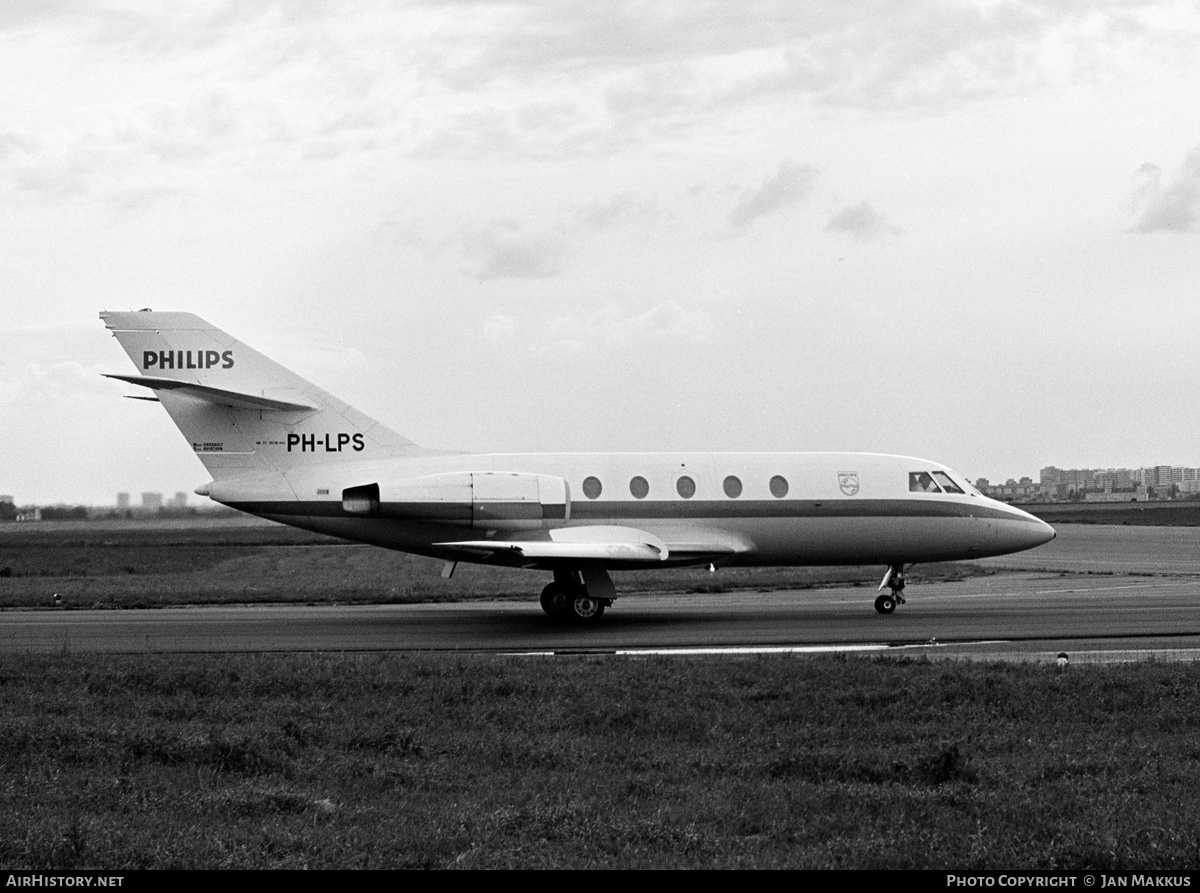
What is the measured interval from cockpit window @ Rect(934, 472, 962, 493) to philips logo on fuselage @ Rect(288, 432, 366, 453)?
11.4 metres

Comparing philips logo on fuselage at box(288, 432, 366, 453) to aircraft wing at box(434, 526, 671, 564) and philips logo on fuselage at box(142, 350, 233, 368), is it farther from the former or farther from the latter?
aircraft wing at box(434, 526, 671, 564)

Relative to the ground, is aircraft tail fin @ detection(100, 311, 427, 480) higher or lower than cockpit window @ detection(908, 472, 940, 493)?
higher

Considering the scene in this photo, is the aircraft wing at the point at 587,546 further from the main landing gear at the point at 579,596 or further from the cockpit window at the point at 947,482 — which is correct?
the cockpit window at the point at 947,482

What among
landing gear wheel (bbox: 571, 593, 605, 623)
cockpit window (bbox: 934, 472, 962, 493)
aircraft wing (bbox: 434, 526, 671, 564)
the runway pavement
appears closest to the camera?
the runway pavement

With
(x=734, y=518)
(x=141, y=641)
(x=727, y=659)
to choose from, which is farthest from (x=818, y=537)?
(x=141, y=641)

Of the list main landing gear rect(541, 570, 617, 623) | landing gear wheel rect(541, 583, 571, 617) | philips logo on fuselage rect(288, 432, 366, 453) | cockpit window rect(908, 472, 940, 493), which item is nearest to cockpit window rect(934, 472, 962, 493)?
cockpit window rect(908, 472, 940, 493)

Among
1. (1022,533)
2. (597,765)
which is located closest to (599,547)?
(1022,533)

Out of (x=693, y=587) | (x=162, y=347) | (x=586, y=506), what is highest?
(x=162, y=347)

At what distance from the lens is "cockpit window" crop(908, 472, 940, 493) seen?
26.0 metres

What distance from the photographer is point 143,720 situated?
11.6 meters

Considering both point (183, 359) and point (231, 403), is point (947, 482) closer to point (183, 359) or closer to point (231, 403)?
point (231, 403)

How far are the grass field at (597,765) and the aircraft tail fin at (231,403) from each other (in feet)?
30.6
